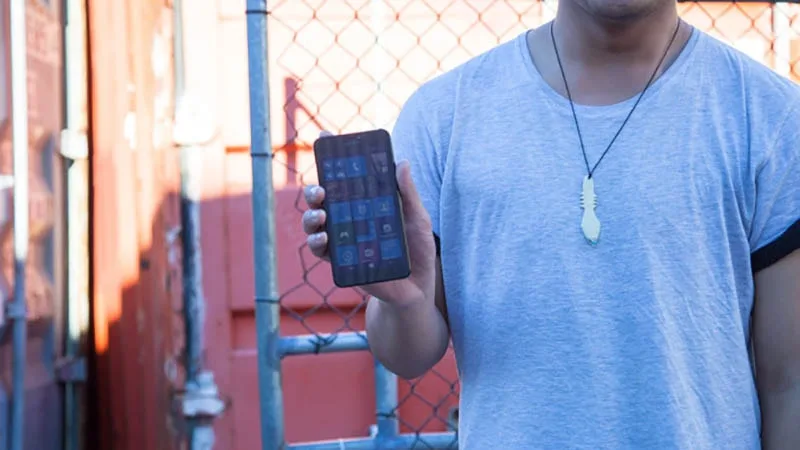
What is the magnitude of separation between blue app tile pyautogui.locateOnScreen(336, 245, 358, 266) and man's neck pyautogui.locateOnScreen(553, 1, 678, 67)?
0.35 meters

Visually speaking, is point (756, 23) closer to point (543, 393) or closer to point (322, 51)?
point (322, 51)

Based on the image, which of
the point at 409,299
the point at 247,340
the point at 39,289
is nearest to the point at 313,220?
the point at 409,299

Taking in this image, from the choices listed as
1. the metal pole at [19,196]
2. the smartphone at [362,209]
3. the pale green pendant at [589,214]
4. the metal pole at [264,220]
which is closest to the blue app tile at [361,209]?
the smartphone at [362,209]

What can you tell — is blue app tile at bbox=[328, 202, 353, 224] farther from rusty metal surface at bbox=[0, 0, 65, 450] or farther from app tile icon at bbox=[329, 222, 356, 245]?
rusty metal surface at bbox=[0, 0, 65, 450]

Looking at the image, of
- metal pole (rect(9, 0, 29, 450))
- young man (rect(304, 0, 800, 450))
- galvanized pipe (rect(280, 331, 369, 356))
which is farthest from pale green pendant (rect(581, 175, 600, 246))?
metal pole (rect(9, 0, 29, 450))

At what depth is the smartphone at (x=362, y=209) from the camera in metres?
1.21

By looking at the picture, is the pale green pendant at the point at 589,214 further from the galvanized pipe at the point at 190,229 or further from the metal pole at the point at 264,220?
the galvanized pipe at the point at 190,229

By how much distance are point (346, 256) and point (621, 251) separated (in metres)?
0.30

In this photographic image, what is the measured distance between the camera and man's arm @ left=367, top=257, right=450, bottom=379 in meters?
1.25

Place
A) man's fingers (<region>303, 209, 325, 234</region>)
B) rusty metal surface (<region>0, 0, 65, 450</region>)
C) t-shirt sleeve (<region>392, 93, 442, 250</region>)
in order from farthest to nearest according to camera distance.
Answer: rusty metal surface (<region>0, 0, 65, 450</region>), t-shirt sleeve (<region>392, 93, 442, 250</region>), man's fingers (<region>303, 209, 325, 234</region>)

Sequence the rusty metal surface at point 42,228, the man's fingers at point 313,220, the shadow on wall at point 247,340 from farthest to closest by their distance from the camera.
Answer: the shadow on wall at point 247,340 → the rusty metal surface at point 42,228 → the man's fingers at point 313,220

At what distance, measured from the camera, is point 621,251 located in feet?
3.95

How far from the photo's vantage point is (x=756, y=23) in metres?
2.90

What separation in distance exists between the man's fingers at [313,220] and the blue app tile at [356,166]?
8cm
